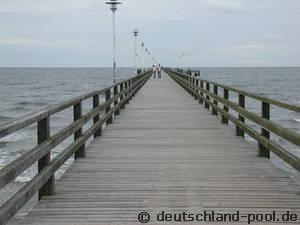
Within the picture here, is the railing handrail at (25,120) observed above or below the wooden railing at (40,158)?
above

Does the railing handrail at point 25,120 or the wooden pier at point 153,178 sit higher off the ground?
the railing handrail at point 25,120

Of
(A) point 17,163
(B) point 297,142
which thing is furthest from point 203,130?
(A) point 17,163

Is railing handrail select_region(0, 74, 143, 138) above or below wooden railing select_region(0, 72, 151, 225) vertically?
above

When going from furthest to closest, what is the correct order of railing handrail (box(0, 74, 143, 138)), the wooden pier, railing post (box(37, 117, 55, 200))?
railing post (box(37, 117, 55, 200))
the wooden pier
railing handrail (box(0, 74, 143, 138))

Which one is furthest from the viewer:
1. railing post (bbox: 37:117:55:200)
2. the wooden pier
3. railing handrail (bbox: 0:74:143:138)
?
railing post (bbox: 37:117:55:200)

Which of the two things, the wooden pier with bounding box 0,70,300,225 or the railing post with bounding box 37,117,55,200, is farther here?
the railing post with bounding box 37,117,55,200

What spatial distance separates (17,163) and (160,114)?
1243cm

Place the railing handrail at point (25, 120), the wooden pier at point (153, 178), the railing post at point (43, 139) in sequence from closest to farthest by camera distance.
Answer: the railing handrail at point (25, 120) → the wooden pier at point (153, 178) → the railing post at point (43, 139)

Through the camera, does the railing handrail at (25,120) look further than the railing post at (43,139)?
No

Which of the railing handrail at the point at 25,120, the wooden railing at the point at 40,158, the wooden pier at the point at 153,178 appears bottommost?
the wooden pier at the point at 153,178

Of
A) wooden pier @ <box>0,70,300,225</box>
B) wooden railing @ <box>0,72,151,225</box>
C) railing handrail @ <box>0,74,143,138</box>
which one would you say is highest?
railing handrail @ <box>0,74,143,138</box>

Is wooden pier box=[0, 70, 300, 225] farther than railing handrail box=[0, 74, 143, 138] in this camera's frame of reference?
Yes

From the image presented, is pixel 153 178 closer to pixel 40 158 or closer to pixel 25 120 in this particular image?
pixel 40 158

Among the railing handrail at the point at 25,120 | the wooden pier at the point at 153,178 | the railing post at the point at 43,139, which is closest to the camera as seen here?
the railing handrail at the point at 25,120
